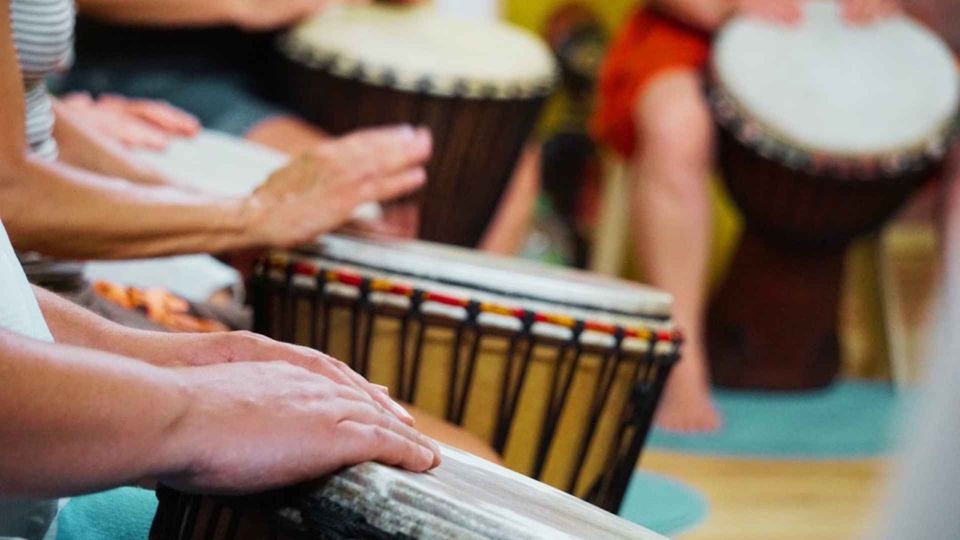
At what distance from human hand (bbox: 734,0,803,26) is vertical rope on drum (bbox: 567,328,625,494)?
1.63 m

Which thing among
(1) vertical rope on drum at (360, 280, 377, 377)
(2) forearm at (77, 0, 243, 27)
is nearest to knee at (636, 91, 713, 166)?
(2) forearm at (77, 0, 243, 27)

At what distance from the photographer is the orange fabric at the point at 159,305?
4.81 feet

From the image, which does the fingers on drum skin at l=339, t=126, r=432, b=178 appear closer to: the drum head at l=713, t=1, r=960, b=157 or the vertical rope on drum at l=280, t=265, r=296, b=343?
the vertical rope on drum at l=280, t=265, r=296, b=343

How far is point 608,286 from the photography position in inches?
56.7

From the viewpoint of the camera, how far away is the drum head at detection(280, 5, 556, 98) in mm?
2500

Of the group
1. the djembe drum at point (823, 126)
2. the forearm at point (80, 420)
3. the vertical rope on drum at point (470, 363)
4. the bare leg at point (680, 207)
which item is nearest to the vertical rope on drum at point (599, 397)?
→ the vertical rope on drum at point (470, 363)

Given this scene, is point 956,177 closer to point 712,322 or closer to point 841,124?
point 841,124

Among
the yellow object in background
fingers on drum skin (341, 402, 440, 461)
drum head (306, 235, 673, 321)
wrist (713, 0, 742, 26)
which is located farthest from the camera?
the yellow object in background

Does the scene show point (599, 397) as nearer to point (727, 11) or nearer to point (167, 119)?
point (167, 119)

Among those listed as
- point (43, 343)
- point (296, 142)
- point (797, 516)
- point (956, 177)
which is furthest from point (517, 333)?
point (956, 177)

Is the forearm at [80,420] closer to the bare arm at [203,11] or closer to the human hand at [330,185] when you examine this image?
the human hand at [330,185]

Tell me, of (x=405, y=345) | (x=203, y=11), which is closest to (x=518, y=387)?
(x=405, y=345)

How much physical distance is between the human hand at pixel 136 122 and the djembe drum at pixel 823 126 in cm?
123

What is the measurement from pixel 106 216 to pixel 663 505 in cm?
128
